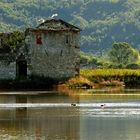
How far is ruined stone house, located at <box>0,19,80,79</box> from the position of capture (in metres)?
79.4

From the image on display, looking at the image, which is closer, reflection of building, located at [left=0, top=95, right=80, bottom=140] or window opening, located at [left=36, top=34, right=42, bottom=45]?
reflection of building, located at [left=0, top=95, right=80, bottom=140]

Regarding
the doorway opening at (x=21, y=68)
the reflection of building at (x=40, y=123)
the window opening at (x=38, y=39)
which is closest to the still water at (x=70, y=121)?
the reflection of building at (x=40, y=123)

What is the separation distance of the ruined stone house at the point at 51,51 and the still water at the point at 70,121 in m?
31.9

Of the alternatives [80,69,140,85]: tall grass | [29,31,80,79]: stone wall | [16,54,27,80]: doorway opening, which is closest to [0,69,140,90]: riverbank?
[80,69,140,85]: tall grass

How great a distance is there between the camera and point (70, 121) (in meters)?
34.2

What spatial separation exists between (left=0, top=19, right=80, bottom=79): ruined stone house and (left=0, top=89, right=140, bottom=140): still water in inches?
1258

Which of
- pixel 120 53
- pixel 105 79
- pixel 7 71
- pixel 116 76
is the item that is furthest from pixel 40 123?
pixel 120 53

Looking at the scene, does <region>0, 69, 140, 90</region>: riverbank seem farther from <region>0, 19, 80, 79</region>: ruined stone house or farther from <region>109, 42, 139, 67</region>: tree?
<region>109, 42, 139, 67</region>: tree

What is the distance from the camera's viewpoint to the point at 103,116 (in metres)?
36.5

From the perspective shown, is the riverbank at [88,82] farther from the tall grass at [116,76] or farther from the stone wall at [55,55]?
the stone wall at [55,55]

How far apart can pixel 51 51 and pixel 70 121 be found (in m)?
46.5

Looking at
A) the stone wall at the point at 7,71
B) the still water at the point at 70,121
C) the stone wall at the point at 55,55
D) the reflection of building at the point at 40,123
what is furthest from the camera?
the stone wall at the point at 7,71

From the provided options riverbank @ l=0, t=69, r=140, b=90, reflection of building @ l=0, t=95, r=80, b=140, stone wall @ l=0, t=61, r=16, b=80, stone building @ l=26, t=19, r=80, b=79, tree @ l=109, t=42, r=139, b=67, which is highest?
tree @ l=109, t=42, r=139, b=67

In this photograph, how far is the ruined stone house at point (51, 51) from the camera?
261 ft
